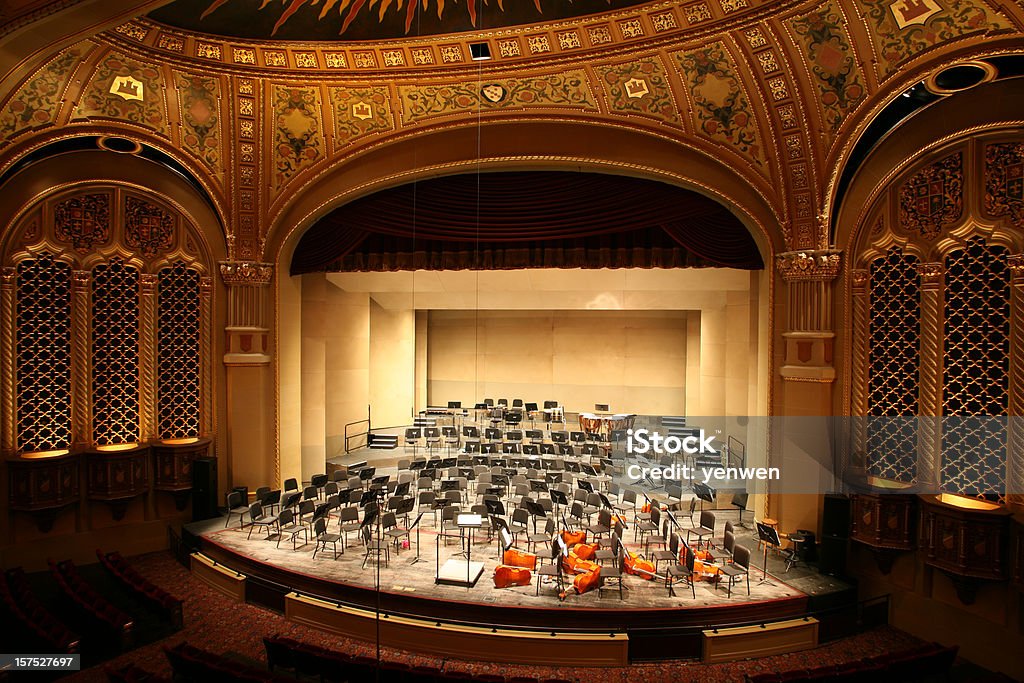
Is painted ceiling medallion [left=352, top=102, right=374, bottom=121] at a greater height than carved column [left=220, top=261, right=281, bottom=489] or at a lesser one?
greater

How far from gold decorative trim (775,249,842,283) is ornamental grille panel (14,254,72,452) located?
12.0 m

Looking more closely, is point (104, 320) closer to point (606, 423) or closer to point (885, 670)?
point (606, 423)

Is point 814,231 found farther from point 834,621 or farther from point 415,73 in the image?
point 415,73

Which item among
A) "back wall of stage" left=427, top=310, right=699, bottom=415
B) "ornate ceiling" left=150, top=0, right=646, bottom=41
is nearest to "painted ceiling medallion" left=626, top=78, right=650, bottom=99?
"ornate ceiling" left=150, top=0, right=646, bottom=41

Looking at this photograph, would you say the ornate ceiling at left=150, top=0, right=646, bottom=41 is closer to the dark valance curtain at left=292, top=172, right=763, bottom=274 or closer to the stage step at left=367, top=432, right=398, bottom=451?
the dark valance curtain at left=292, top=172, right=763, bottom=274

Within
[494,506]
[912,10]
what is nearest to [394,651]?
[494,506]

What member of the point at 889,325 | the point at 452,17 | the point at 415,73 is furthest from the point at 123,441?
the point at 889,325

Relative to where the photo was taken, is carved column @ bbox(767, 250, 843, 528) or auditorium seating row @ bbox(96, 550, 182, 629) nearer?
auditorium seating row @ bbox(96, 550, 182, 629)

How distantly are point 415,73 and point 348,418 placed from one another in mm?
8682

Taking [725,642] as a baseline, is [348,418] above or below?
above

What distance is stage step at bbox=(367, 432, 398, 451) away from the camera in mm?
15828

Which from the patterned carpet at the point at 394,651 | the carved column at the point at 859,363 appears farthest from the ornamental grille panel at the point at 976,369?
the patterned carpet at the point at 394,651

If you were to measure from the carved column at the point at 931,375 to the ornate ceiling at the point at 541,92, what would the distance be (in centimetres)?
166

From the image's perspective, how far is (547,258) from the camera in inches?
448
